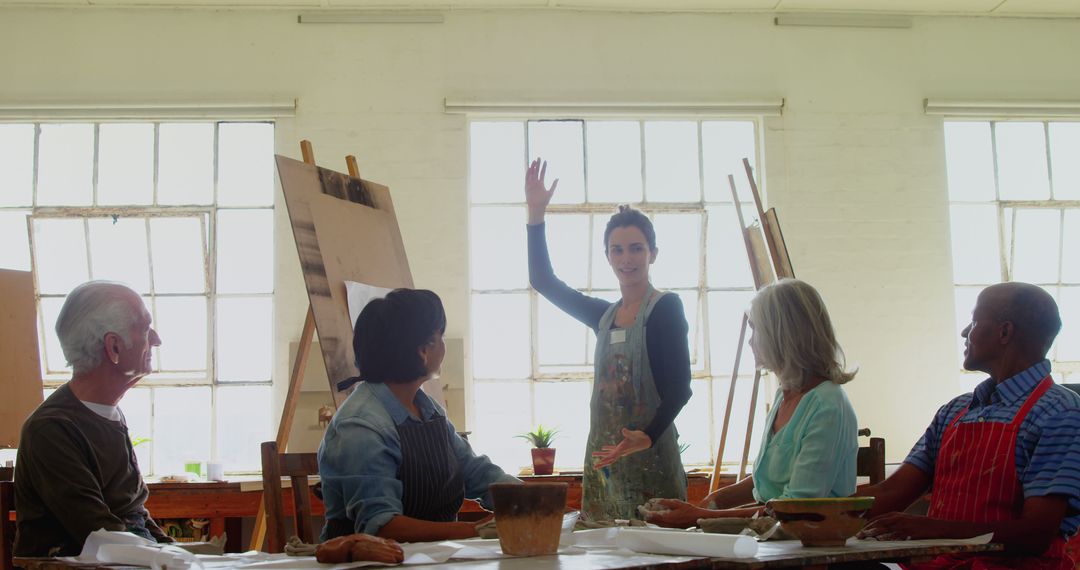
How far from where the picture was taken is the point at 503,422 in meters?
5.57

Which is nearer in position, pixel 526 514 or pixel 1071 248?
pixel 526 514

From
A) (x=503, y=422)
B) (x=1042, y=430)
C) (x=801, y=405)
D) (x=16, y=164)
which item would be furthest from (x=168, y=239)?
(x=1042, y=430)

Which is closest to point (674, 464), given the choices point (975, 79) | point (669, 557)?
point (669, 557)

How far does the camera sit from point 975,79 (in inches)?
233

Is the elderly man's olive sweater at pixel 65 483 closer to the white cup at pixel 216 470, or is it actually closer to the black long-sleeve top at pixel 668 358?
the black long-sleeve top at pixel 668 358

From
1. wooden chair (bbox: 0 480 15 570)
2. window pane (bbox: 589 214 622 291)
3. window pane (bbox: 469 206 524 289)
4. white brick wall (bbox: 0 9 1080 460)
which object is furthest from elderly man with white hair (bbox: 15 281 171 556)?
window pane (bbox: 589 214 622 291)

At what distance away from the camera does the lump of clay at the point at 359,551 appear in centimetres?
138

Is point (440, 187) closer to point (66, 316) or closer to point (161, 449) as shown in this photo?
point (161, 449)

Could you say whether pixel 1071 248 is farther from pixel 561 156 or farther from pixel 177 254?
pixel 177 254

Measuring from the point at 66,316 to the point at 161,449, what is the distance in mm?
3478

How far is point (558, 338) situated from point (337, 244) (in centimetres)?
280

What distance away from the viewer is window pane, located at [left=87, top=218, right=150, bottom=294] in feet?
18.4

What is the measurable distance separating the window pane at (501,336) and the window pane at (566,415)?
0.18 metres

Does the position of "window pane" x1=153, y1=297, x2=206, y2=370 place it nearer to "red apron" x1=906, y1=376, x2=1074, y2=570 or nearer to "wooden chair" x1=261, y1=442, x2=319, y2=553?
"wooden chair" x1=261, y1=442, x2=319, y2=553
